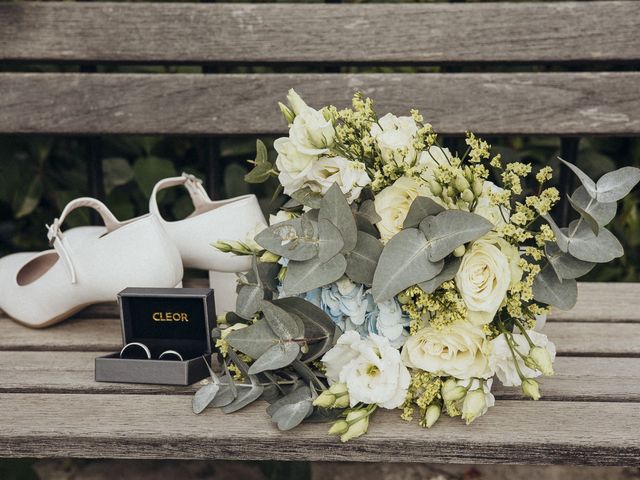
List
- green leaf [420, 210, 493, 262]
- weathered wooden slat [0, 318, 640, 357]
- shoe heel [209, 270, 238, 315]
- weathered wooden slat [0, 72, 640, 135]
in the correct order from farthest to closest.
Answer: weathered wooden slat [0, 72, 640, 135]
shoe heel [209, 270, 238, 315]
weathered wooden slat [0, 318, 640, 357]
green leaf [420, 210, 493, 262]

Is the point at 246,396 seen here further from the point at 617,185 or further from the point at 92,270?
the point at 617,185

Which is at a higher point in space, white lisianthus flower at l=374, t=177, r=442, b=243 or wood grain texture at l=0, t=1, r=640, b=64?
wood grain texture at l=0, t=1, r=640, b=64

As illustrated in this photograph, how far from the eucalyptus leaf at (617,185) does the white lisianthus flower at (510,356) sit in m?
0.19

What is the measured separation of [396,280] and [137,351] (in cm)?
40

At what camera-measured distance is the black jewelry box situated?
0.94 metres

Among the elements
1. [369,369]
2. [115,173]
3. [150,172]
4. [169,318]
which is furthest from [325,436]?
[115,173]

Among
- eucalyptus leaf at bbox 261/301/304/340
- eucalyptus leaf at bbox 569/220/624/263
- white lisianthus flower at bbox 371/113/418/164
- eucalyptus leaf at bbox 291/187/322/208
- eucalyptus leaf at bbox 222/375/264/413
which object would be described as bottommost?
eucalyptus leaf at bbox 222/375/264/413

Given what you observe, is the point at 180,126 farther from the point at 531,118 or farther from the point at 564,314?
the point at 564,314

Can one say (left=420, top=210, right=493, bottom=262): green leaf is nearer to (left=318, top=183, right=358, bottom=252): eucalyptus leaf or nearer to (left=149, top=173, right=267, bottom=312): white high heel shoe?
(left=318, top=183, right=358, bottom=252): eucalyptus leaf

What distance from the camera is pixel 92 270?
1.11m

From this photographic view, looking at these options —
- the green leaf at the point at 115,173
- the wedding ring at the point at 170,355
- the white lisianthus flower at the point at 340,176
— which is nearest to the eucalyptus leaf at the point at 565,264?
the white lisianthus flower at the point at 340,176

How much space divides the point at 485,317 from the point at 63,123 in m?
1.00

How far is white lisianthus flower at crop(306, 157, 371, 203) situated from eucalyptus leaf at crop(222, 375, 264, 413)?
251 mm

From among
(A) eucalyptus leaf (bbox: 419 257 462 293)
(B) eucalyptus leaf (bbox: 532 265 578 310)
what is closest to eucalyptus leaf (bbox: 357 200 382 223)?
(A) eucalyptus leaf (bbox: 419 257 462 293)
